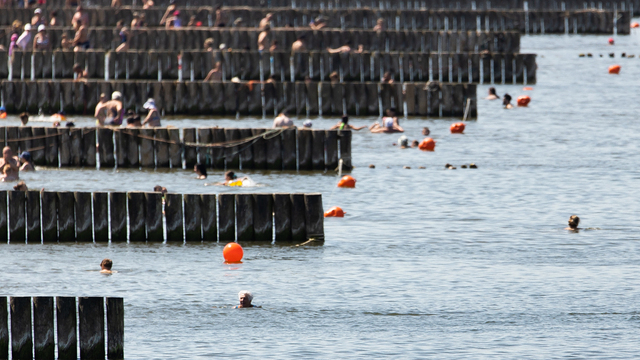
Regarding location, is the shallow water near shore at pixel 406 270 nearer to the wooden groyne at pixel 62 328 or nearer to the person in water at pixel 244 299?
the person in water at pixel 244 299

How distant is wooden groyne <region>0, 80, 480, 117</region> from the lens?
1902 inches

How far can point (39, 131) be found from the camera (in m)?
38.9

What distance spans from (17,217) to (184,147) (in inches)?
476

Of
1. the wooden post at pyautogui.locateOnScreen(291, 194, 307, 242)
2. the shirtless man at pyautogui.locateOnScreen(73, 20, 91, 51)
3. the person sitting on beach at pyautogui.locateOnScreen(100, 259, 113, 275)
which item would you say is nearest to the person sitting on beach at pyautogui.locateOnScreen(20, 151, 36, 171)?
the wooden post at pyautogui.locateOnScreen(291, 194, 307, 242)

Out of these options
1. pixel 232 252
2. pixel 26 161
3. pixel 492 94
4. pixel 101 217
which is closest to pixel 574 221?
pixel 232 252

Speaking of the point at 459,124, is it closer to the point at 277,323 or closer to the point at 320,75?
the point at 320,75

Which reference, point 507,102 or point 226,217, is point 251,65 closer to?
point 507,102

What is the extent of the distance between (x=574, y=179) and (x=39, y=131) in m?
18.3

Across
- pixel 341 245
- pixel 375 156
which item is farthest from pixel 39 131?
pixel 341 245

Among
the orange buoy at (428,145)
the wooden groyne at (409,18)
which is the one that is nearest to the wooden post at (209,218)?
the orange buoy at (428,145)

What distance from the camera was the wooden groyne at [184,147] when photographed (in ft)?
126

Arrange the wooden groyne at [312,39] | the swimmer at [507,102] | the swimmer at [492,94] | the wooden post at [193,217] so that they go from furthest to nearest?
the wooden groyne at [312,39]
the swimmer at [492,94]
the swimmer at [507,102]
the wooden post at [193,217]

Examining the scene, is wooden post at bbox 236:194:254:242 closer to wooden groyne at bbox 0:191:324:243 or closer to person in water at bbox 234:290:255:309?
wooden groyne at bbox 0:191:324:243

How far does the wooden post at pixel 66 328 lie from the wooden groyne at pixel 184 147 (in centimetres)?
2068
